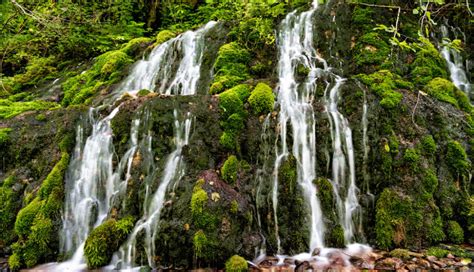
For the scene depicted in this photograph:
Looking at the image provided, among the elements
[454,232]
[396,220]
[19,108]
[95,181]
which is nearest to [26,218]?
[95,181]

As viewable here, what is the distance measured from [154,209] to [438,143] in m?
5.79

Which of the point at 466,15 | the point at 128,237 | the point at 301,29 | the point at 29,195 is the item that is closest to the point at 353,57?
the point at 301,29

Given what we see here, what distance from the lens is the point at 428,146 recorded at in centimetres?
656

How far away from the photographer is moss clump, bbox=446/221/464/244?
589cm

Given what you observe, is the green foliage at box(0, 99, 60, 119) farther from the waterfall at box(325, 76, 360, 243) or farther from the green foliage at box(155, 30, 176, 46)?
the waterfall at box(325, 76, 360, 243)

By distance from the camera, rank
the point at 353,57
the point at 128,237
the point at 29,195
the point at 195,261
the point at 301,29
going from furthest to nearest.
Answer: the point at 301,29
the point at 353,57
the point at 29,195
the point at 128,237
the point at 195,261

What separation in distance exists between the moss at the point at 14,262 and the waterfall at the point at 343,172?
18.3 ft

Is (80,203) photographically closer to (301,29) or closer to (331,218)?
(331,218)

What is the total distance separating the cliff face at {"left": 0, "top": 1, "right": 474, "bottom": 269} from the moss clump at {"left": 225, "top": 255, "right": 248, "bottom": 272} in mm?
163

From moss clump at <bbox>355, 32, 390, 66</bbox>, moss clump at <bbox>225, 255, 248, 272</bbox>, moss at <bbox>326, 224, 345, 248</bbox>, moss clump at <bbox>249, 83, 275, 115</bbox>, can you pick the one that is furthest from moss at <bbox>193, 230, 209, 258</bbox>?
moss clump at <bbox>355, 32, 390, 66</bbox>

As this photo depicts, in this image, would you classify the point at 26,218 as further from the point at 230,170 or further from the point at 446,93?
the point at 446,93

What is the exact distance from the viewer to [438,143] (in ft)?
22.1

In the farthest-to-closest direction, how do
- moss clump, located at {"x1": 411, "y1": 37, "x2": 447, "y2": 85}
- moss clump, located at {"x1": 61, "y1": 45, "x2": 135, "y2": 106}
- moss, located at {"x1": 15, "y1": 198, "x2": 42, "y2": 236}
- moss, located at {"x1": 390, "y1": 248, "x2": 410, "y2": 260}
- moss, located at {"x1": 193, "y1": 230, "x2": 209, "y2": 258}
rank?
moss clump, located at {"x1": 61, "y1": 45, "x2": 135, "y2": 106} < moss clump, located at {"x1": 411, "y1": 37, "x2": 447, "y2": 85} < moss, located at {"x1": 15, "y1": 198, "x2": 42, "y2": 236} < moss, located at {"x1": 390, "y1": 248, "x2": 410, "y2": 260} < moss, located at {"x1": 193, "y1": 230, "x2": 209, "y2": 258}

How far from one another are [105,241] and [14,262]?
1576mm
